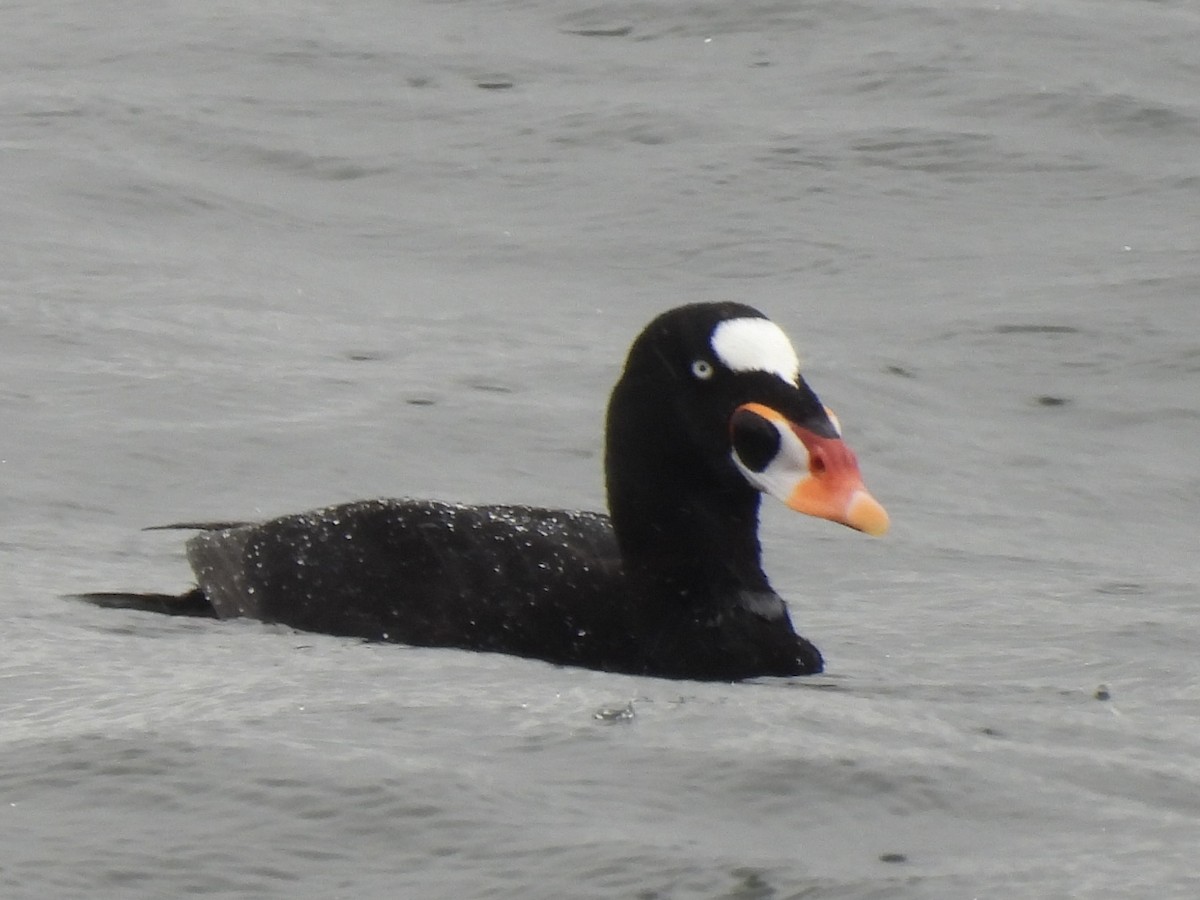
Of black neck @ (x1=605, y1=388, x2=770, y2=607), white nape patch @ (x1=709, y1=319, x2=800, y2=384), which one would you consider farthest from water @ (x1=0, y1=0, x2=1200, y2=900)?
white nape patch @ (x1=709, y1=319, x2=800, y2=384)

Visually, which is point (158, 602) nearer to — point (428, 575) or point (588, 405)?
point (428, 575)

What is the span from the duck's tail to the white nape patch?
1677 millimetres

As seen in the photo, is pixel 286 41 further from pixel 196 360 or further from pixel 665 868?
pixel 665 868

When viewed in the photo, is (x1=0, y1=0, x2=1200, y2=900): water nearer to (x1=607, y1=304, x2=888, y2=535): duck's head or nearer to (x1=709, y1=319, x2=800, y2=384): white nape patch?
(x1=607, y1=304, x2=888, y2=535): duck's head

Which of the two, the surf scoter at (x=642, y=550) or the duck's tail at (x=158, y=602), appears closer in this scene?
the surf scoter at (x=642, y=550)

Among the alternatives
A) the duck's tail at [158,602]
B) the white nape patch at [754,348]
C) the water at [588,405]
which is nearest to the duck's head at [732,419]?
the white nape patch at [754,348]

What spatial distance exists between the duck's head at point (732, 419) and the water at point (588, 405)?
0.51 m

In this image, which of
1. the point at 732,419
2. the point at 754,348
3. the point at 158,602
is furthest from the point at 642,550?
the point at 158,602

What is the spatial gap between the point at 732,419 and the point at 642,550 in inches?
19.5

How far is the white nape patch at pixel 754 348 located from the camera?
21.5 feet

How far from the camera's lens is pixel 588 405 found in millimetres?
9664

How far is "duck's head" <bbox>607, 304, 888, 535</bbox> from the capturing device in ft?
21.0

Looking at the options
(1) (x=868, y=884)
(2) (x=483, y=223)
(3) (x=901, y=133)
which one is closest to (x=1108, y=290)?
(3) (x=901, y=133)

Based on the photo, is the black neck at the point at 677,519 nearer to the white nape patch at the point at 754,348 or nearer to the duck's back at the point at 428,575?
the duck's back at the point at 428,575
